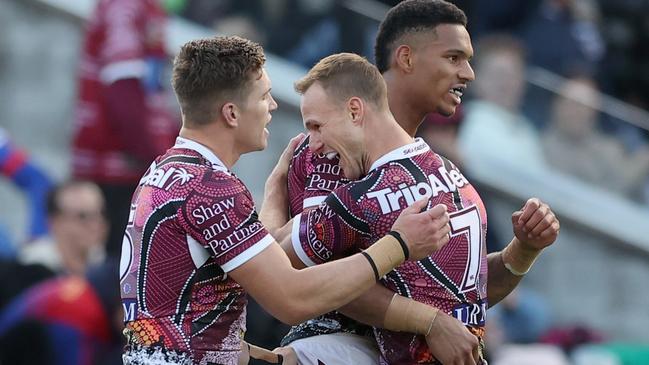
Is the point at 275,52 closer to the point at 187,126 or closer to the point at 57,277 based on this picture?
the point at 57,277

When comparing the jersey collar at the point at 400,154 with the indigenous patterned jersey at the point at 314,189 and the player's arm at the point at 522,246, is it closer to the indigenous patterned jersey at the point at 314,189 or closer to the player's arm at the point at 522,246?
the indigenous patterned jersey at the point at 314,189

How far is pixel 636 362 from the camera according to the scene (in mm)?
10336

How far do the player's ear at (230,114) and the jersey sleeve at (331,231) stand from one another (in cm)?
45

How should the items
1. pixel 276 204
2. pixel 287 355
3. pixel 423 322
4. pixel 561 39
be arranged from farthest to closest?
pixel 561 39 → pixel 276 204 → pixel 287 355 → pixel 423 322

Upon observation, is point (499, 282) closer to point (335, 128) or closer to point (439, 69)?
point (439, 69)

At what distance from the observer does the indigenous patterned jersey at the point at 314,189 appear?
19.4 ft

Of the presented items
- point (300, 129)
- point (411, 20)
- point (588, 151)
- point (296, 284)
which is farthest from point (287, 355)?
point (588, 151)

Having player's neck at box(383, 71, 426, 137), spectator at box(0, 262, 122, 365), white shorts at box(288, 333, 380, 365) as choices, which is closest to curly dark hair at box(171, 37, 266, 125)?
player's neck at box(383, 71, 426, 137)

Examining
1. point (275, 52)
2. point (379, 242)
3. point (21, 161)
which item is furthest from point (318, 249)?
point (275, 52)

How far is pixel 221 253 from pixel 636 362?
5613 mm

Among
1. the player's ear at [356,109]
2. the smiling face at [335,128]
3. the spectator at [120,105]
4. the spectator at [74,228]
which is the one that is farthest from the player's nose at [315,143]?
the spectator at [120,105]

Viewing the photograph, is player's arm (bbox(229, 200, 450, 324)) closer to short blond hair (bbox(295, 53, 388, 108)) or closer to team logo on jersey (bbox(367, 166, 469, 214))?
team logo on jersey (bbox(367, 166, 469, 214))

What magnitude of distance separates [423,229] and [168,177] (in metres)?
0.93

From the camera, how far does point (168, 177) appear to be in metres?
5.48
